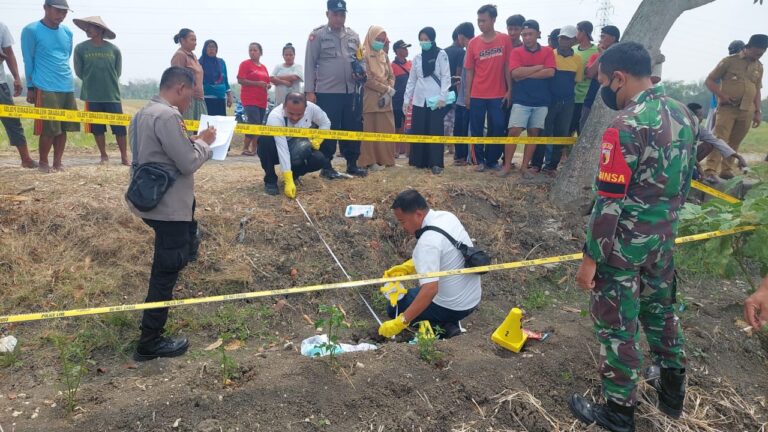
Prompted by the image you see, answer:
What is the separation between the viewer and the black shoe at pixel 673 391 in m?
2.97

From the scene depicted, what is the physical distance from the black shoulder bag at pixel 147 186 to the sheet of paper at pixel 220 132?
61cm

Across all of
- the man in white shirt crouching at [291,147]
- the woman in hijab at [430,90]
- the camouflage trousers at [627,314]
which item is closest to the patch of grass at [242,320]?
the man in white shirt crouching at [291,147]

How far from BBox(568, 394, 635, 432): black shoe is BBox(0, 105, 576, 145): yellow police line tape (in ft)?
12.7

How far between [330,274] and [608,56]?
3.22 m

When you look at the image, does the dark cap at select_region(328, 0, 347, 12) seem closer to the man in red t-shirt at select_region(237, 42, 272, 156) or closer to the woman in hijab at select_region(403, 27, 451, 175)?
the woman in hijab at select_region(403, 27, 451, 175)

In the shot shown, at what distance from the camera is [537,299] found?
16.8ft

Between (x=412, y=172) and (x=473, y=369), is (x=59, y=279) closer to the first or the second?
(x=473, y=369)

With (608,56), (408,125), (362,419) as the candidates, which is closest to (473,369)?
(362,419)

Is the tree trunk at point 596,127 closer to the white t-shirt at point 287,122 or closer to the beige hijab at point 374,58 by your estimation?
the beige hijab at point 374,58

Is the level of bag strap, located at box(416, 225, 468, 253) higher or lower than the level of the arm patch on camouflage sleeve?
lower

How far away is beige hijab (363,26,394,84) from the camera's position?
6753mm

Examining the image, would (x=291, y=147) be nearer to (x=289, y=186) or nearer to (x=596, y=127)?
(x=289, y=186)

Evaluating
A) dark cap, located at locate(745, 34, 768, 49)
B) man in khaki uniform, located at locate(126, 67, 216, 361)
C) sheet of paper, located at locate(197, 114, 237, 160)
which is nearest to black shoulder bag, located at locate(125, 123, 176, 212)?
man in khaki uniform, located at locate(126, 67, 216, 361)

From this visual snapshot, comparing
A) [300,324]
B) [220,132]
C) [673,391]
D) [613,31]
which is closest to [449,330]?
[300,324]
